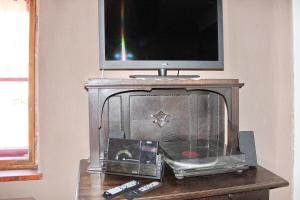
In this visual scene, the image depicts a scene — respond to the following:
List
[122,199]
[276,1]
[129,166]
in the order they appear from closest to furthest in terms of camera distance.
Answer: [122,199] → [129,166] → [276,1]

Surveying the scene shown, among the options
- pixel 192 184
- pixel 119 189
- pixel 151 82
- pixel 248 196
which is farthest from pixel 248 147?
pixel 119 189

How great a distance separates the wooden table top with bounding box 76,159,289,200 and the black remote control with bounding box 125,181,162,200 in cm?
2

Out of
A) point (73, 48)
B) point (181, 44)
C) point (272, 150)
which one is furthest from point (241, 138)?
point (73, 48)

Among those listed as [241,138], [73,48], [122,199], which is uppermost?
[73,48]

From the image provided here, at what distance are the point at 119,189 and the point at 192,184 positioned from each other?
33 cm

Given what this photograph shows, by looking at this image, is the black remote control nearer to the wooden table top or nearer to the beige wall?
the wooden table top

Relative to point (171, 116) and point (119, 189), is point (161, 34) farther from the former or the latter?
point (119, 189)

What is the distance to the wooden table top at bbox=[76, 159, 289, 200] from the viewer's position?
1.08 metres

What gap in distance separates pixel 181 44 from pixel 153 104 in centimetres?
39

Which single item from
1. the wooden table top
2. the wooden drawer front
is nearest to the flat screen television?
the wooden table top

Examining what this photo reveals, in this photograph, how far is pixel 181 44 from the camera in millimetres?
1534

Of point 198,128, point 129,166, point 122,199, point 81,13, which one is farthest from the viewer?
point 198,128

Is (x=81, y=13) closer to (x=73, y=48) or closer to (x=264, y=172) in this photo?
(x=73, y=48)
